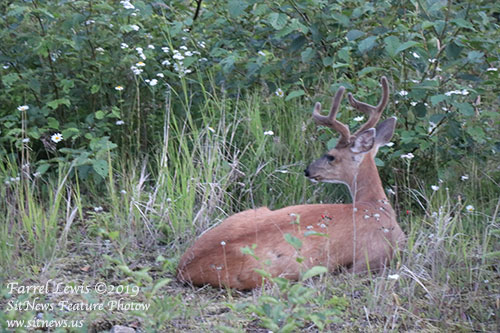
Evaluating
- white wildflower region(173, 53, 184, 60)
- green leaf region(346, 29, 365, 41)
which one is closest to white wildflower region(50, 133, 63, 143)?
white wildflower region(173, 53, 184, 60)

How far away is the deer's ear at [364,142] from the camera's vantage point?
5.04m

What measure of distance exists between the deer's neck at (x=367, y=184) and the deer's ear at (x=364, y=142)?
0.28 feet

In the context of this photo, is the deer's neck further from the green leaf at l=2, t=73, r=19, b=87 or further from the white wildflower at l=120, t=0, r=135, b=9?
the green leaf at l=2, t=73, r=19, b=87

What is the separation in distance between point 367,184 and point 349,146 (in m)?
0.31

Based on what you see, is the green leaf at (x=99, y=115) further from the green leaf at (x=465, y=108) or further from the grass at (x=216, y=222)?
the green leaf at (x=465, y=108)

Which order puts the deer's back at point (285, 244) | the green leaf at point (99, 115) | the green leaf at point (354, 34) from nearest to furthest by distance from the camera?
1. the deer's back at point (285, 244)
2. the green leaf at point (354, 34)
3. the green leaf at point (99, 115)

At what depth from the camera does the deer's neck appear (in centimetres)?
504

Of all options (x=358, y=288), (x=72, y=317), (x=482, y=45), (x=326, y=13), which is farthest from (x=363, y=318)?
(x=326, y=13)

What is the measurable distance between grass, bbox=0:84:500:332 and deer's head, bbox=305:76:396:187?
310 mm

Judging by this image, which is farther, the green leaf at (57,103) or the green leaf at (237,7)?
the green leaf at (57,103)

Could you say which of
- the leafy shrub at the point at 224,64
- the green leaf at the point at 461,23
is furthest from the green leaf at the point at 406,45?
the green leaf at the point at 461,23

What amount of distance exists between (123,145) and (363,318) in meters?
2.84

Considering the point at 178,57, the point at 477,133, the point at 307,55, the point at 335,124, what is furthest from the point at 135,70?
the point at 477,133

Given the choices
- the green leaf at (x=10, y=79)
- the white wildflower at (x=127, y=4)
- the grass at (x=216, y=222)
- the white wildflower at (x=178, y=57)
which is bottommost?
the grass at (x=216, y=222)
